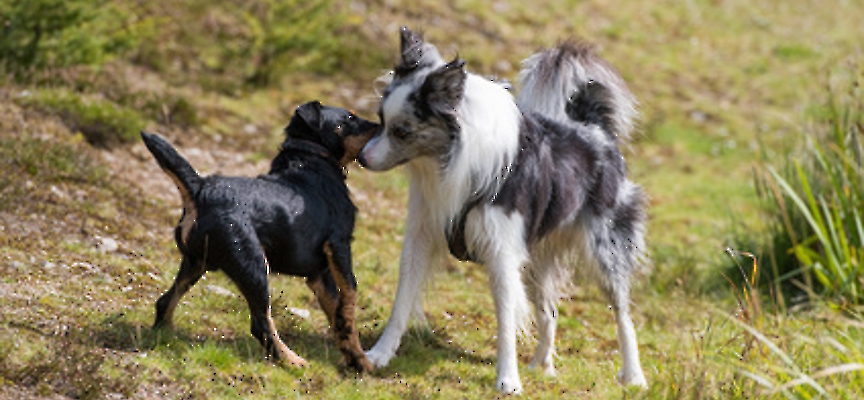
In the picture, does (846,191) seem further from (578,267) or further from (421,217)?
(421,217)

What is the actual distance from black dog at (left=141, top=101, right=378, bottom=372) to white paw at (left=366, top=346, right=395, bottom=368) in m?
0.16

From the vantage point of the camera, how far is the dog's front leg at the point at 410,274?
19.4 ft

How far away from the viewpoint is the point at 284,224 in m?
5.17

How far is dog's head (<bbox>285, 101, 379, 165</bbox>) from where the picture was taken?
18.2ft

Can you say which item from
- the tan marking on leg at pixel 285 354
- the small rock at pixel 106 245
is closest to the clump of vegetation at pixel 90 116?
the small rock at pixel 106 245

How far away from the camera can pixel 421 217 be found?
5.84m

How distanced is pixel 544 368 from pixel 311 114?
6.90 ft

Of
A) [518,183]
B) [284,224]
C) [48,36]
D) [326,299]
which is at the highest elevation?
[48,36]

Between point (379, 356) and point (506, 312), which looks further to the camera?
point (379, 356)

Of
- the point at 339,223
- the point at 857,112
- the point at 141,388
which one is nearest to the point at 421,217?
the point at 339,223

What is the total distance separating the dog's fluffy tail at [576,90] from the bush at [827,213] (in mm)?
1408

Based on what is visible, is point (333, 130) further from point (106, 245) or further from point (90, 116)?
point (90, 116)

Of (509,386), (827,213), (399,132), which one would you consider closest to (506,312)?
(509,386)

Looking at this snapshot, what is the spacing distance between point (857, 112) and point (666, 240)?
219 cm
